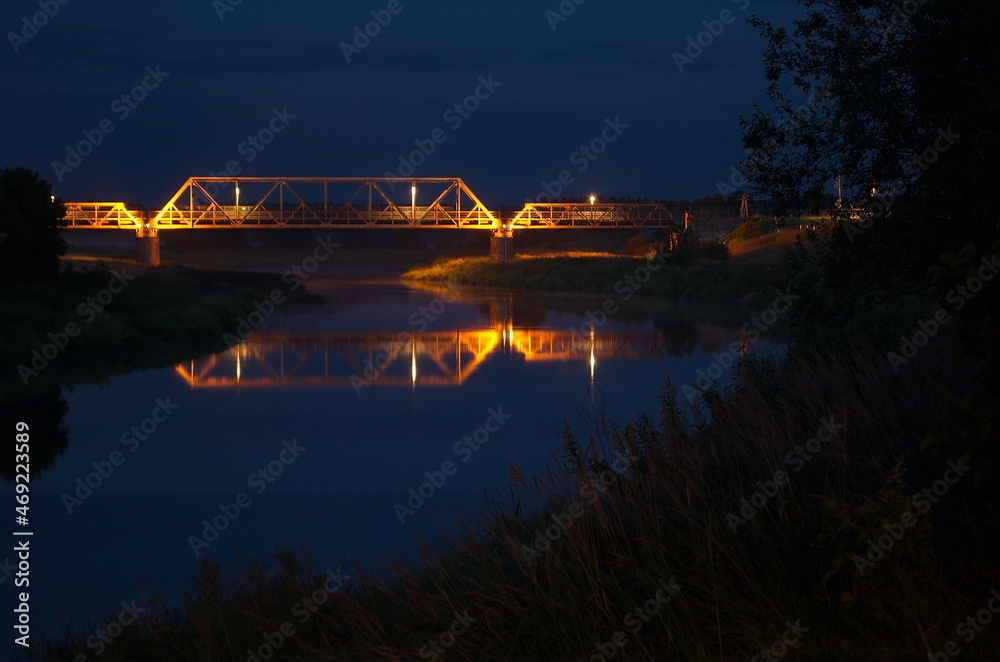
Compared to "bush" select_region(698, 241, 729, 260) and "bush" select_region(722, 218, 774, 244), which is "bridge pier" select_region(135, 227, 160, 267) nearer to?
"bush" select_region(698, 241, 729, 260)

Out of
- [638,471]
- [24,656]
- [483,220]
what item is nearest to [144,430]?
[24,656]

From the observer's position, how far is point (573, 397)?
22422 mm

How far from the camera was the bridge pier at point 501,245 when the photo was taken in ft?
309

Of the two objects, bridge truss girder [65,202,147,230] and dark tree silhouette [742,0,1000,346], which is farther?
bridge truss girder [65,202,147,230]

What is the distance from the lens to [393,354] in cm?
3195

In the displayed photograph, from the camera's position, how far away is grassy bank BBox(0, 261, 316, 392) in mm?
26547

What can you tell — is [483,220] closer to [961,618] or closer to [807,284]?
[807,284]

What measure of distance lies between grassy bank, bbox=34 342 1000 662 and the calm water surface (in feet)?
3.29

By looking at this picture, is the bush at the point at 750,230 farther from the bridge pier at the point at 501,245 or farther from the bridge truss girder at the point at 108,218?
the bridge truss girder at the point at 108,218

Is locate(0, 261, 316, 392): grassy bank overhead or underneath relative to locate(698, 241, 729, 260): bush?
underneath

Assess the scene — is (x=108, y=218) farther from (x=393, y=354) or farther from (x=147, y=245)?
(x=393, y=354)

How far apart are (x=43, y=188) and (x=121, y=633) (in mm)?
31087

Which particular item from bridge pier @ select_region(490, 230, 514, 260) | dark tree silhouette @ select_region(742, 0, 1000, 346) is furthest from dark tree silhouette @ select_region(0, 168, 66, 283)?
bridge pier @ select_region(490, 230, 514, 260)

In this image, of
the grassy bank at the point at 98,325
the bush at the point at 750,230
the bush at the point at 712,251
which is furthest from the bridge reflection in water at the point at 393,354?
the bush at the point at 750,230
